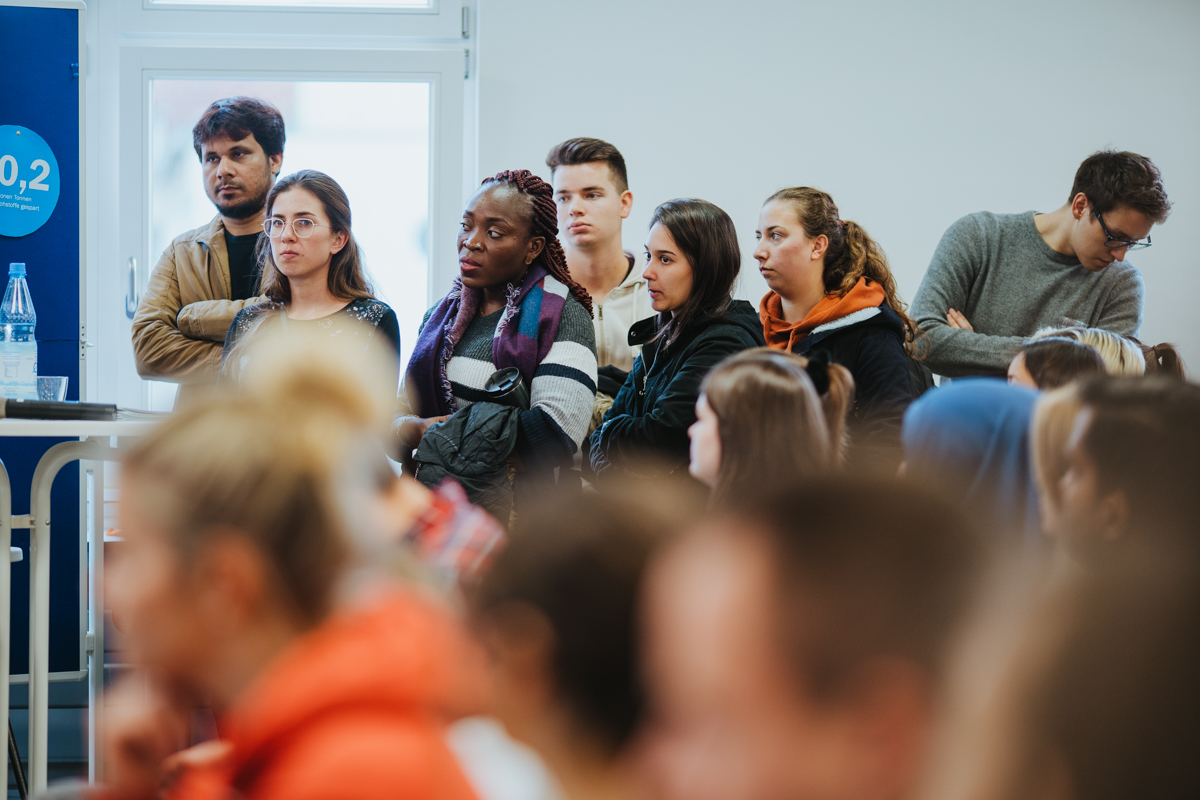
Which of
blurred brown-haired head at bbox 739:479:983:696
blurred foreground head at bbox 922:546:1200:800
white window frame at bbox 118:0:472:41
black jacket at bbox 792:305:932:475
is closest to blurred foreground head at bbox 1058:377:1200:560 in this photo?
blurred foreground head at bbox 922:546:1200:800

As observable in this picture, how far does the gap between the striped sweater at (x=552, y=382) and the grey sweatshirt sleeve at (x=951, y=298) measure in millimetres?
1034

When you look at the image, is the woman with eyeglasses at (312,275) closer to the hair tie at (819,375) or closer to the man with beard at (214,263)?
the man with beard at (214,263)

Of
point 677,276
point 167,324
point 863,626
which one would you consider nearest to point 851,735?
point 863,626

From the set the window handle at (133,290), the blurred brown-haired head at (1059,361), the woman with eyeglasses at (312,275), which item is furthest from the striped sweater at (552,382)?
the window handle at (133,290)

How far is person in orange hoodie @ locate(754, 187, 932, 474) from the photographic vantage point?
2.15 metres

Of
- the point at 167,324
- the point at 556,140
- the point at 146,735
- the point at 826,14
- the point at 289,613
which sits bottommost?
the point at 146,735

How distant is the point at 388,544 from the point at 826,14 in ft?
10.9

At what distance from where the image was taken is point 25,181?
9.12 ft

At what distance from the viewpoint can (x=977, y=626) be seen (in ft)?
2.15

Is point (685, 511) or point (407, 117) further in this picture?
point (407, 117)

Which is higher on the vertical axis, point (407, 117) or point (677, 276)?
point (407, 117)

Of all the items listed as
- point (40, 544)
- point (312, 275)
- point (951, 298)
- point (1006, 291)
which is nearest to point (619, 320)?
point (312, 275)

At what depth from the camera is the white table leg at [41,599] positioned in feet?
6.39

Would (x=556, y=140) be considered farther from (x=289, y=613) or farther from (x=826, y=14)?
(x=289, y=613)
